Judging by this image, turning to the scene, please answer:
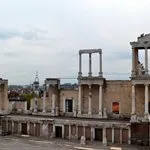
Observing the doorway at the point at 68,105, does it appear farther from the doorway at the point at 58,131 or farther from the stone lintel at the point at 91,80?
the doorway at the point at 58,131

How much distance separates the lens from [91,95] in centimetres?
3994

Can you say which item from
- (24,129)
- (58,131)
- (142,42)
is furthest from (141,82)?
(24,129)

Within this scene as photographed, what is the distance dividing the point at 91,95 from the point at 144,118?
24.1 feet

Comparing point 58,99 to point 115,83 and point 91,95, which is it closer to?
point 91,95

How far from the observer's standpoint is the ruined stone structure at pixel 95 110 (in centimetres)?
3444

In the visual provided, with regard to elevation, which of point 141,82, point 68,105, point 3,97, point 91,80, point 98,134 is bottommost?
point 98,134

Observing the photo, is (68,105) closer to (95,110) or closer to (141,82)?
(95,110)

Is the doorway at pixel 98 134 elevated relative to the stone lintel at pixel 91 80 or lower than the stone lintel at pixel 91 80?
lower

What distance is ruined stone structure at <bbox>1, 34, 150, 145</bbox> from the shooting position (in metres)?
34.4

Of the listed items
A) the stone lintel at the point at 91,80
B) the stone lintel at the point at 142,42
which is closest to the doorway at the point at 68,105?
the stone lintel at the point at 91,80

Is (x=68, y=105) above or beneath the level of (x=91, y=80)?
beneath

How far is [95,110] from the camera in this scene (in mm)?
39938

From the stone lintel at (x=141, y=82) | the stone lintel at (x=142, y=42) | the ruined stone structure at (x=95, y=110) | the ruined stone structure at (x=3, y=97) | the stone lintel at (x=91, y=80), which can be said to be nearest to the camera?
the ruined stone structure at (x=95, y=110)

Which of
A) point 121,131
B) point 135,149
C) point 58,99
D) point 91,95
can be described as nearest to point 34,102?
point 58,99
